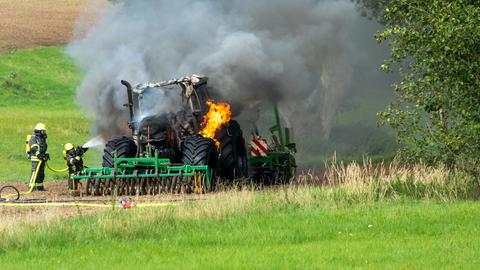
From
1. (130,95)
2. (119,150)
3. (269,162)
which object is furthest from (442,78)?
(269,162)

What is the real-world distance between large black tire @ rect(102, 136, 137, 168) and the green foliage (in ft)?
21.6

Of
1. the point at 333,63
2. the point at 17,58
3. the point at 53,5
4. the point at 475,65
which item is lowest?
the point at 475,65

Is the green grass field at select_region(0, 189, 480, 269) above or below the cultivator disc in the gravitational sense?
below

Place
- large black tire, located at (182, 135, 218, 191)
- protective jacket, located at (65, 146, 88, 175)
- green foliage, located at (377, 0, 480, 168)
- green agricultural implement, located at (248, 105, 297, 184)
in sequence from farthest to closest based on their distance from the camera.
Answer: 1. green agricultural implement, located at (248, 105, 297, 184)
2. protective jacket, located at (65, 146, 88, 175)
3. large black tire, located at (182, 135, 218, 191)
4. green foliage, located at (377, 0, 480, 168)

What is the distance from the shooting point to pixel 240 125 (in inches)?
1080

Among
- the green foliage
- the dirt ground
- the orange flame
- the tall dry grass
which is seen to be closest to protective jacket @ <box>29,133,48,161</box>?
the orange flame

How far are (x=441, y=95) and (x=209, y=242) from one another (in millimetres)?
6646

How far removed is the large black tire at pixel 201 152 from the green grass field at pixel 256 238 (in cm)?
535

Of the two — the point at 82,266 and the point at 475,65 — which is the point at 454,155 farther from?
the point at 82,266

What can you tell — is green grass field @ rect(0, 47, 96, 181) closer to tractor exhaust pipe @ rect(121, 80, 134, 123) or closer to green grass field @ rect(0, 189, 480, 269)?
tractor exhaust pipe @ rect(121, 80, 134, 123)

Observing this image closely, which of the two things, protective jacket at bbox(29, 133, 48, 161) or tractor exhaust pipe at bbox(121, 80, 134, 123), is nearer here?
tractor exhaust pipe at bbox(121, 80, 134, 123)

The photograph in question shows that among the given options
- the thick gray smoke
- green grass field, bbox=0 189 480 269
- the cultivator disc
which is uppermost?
the thick gray smoke

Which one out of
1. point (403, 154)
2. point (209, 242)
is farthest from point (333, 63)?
point (209, 242)

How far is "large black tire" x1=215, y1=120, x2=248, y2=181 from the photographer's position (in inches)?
957
